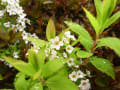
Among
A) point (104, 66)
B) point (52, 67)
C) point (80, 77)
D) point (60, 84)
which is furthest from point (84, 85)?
point (52, 67)

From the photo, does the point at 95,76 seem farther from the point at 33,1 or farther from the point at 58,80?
the point at 33,1

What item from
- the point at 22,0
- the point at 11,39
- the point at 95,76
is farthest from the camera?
the point at 22,0

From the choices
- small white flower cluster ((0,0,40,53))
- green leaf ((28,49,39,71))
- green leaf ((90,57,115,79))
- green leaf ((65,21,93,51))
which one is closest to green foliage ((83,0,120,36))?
green leaf ((65,21,93,51))

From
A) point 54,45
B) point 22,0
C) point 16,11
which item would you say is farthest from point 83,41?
point 22,0

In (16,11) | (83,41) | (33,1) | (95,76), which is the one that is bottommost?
(95,76)

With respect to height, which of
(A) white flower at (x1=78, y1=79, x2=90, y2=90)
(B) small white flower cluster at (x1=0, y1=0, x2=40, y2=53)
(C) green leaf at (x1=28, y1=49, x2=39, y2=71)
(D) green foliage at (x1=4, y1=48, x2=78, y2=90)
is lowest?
(A) white flower at (x1=78, y1=79, x2=90, y2=90)

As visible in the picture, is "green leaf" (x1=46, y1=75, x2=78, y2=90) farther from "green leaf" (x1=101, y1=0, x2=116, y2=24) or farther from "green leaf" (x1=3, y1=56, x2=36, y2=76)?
"green leaf" (x1=101, y1=0, x2=116, y2=24)
